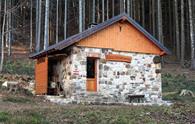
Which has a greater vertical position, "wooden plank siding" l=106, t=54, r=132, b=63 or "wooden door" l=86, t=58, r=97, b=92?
"wooden plank siding" l=106, t=54, r=132, b=63

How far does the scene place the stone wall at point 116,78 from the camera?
20.5m

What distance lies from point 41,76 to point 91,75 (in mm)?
2812

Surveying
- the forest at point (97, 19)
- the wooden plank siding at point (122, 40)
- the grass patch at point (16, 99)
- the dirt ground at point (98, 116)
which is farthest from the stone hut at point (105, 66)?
the forest at point (97, 19)

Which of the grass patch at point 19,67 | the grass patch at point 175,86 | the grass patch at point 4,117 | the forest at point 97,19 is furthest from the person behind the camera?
the forest at point 97,19

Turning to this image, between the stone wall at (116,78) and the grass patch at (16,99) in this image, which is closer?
the grass patch at (16,99)

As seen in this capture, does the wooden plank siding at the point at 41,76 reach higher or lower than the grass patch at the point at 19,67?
lower

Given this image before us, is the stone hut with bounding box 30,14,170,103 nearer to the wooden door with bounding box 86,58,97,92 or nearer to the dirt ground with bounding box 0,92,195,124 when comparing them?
the wooden door with bounding box 86,58,97,92

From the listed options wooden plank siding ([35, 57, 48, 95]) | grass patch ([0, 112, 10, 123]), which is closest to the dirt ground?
grass patch ([0, 112, 10, 123])

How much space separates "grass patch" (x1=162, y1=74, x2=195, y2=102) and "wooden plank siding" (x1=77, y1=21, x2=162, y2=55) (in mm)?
2944

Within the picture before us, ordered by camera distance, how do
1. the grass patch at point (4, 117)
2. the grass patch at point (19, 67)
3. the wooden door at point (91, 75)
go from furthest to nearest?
1. the grass patch at point (19, 67)
2. the wooden door at point (91, 75)
3. the grass patch at point (4, 117)

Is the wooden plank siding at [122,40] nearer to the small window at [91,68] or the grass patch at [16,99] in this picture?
the small window at [91,68]

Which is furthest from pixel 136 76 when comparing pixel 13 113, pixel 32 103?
pixel 13 113

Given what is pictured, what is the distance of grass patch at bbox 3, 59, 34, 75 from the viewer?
30.5 meters

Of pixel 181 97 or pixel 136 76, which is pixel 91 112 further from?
pixel 181 97
